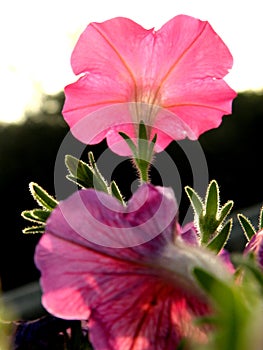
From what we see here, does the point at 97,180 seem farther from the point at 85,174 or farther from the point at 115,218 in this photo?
the point at 115,218

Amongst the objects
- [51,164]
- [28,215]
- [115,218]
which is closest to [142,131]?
[28,215]

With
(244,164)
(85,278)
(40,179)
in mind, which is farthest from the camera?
(244,164)

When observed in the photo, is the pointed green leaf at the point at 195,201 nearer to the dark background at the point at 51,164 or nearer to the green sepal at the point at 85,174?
the green sepal at the point at 85,174

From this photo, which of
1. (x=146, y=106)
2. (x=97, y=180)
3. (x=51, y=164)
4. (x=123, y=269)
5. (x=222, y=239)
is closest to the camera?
(x=123, y=269)

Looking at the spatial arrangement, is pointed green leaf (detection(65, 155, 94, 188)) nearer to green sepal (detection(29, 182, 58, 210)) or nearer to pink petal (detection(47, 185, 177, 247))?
green sepal (detection(29, 182, 58, 210))

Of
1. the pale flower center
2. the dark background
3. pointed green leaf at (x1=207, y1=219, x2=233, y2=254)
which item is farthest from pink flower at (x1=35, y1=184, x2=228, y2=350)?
the dark background

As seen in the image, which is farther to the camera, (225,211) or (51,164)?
(51,164)

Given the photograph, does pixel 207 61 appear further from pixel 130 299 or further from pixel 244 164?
pixel 244 164

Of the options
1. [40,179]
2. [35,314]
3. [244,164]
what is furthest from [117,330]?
[244,164]
